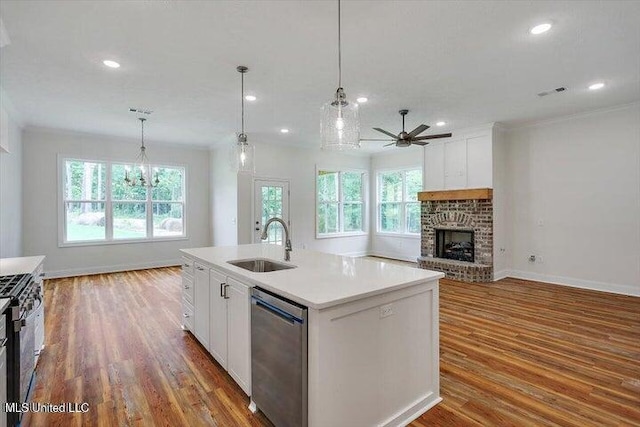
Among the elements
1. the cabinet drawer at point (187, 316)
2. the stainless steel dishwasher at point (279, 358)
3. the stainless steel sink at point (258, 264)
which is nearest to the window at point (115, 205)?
the cabinet drawer at point (187, 316)

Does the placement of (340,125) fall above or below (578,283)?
above

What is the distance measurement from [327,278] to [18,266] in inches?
104

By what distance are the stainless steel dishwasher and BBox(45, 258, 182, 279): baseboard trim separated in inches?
231

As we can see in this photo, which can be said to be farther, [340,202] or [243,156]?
[340,202]

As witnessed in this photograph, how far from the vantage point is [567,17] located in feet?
8.30

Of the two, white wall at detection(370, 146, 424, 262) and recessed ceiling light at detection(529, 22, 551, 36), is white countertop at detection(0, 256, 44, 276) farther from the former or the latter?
white wall at detection(370, 146, 424, 262)

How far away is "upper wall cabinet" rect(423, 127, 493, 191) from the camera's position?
5.79 metres

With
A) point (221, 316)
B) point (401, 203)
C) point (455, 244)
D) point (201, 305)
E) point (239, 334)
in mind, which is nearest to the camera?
point (239, 334)

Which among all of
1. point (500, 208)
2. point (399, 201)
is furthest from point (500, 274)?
point (399, 201)

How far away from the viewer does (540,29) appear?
2699mm

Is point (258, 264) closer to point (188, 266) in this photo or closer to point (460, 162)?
point (188, 266)

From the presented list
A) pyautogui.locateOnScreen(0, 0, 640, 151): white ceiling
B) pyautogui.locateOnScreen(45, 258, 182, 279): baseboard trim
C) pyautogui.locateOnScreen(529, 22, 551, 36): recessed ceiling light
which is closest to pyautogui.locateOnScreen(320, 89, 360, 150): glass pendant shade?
pyautogui.locateOnScreen(0, 0, 640, 151): white ceiling

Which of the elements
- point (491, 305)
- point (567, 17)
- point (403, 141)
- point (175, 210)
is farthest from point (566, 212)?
point (175, 210)

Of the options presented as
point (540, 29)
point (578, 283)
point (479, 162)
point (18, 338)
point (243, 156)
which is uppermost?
point (540, 29)
